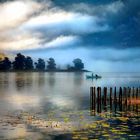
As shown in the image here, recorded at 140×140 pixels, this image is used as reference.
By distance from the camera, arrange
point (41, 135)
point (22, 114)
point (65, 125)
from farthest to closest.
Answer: point (22, 114)
point (65, 125)
point (41, 135)

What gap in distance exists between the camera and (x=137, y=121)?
33.5 metres

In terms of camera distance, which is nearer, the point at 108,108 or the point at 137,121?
the point at 137,121

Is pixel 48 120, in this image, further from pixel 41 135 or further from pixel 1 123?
pixel 41 135

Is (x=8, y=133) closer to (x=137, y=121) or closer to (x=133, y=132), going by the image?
(x=133, y=132)

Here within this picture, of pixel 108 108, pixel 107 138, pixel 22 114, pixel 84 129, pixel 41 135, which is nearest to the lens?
pixel 107 138

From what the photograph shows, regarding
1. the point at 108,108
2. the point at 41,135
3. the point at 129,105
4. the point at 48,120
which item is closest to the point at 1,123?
the point at 48,120

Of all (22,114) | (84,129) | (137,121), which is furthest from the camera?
(22,114)

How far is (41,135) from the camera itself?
89.9ft

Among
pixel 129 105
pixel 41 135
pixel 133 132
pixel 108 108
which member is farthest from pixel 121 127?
pixel 129 105

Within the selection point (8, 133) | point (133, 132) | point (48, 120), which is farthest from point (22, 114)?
point (133, 132)

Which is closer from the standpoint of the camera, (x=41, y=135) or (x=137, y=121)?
(x=41, y=135)

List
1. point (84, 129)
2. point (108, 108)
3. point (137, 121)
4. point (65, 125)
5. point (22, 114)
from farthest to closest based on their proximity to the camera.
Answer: point (108, 108)
point (22, 114)
point (137, 121)
point (65, 125)
point (84, 129)

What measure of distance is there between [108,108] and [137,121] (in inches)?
396

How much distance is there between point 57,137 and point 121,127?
6.15m
